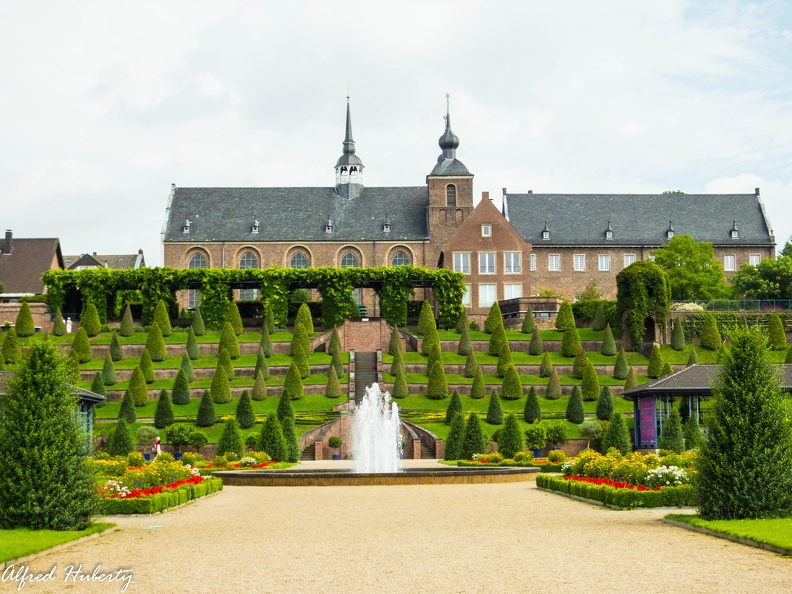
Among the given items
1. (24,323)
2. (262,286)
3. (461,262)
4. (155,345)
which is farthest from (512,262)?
(24,323)

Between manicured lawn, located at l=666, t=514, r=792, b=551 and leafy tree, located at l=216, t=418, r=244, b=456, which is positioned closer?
manicured lawn, located at l=666, t=514, r=792, b=551

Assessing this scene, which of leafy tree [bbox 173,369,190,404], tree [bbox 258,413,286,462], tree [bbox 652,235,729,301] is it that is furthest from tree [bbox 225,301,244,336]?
tree [bbox 652,235,729,301]

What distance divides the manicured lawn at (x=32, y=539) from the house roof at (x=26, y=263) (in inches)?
2746

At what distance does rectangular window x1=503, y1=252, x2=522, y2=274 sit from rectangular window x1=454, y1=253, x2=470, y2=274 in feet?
8.19

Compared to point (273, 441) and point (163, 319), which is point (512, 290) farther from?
point (273, 441)

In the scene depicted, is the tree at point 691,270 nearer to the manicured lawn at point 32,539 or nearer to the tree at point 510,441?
the tree at point 510,441

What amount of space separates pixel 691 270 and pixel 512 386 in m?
25.5

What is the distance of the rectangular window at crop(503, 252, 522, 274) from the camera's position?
7594cm

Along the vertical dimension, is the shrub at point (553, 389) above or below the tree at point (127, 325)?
below

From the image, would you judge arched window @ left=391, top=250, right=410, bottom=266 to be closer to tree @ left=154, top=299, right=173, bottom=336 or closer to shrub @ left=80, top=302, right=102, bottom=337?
tree @ left=154, top=299, right=173, bottom=336

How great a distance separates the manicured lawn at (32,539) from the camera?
13.6 m

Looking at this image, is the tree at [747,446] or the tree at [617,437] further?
the tree at [617,437]

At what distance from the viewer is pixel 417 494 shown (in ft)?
83.8

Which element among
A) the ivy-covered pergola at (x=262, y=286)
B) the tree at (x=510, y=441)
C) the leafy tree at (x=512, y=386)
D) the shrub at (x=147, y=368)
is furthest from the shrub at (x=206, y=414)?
the ivy-covered pergola at (x=262, y=286)
